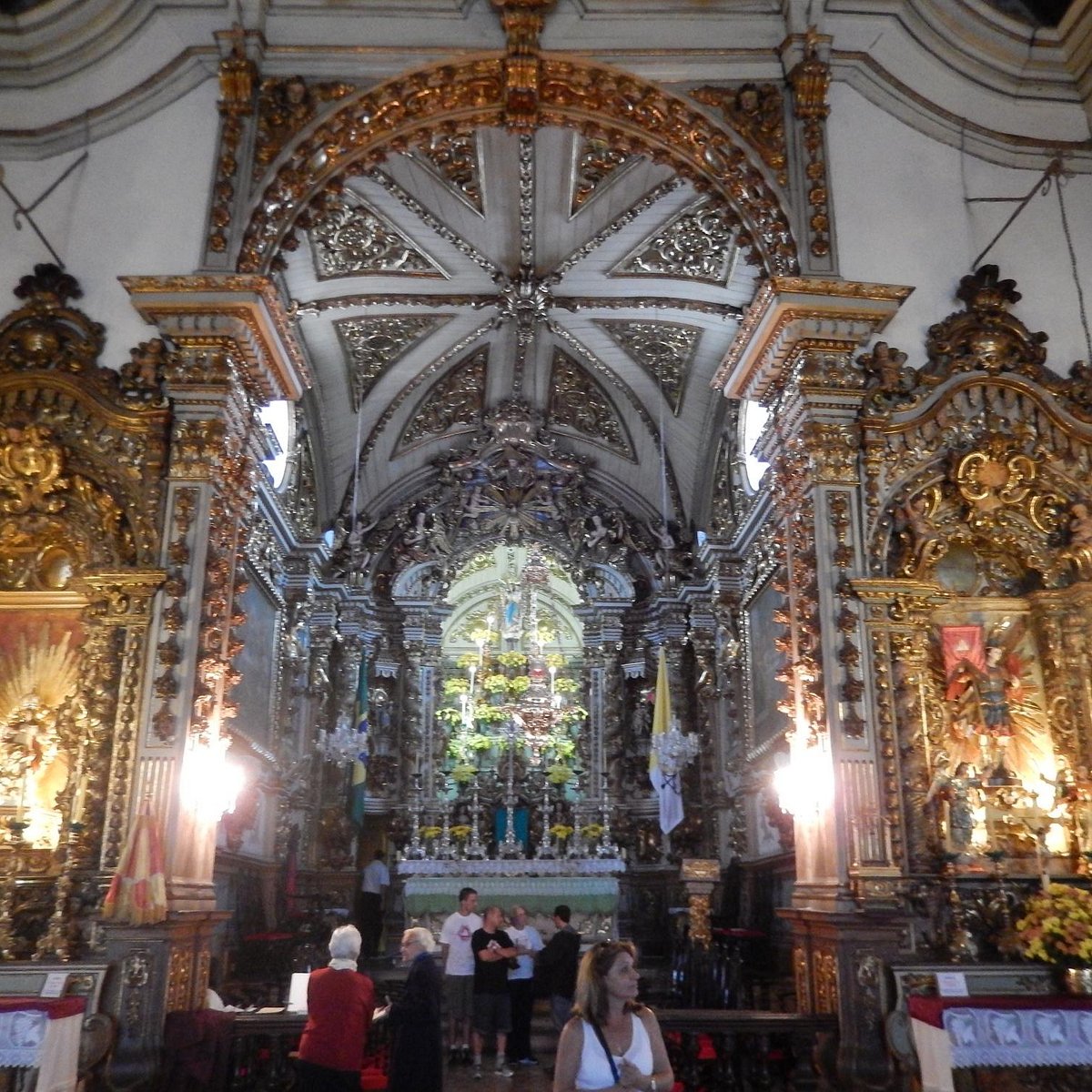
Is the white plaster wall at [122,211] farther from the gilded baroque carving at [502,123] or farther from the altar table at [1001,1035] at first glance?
the altar table at [1001,1035]

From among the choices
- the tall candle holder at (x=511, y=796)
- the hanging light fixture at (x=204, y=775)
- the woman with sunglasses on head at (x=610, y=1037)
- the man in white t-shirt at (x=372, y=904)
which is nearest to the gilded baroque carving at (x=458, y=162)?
the hanging light fixture at (x=204, y=775)

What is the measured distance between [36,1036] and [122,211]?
23.4ft

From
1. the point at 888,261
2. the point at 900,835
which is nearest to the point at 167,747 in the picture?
the point at 900,835

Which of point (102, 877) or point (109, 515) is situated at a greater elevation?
point (109, 515)

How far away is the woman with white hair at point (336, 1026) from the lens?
573 cm

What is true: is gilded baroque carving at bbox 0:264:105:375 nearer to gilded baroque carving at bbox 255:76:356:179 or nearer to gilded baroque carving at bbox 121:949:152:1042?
gilded baroque carving at bbox 255:76:356:179

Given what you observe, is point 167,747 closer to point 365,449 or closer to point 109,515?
point 109,515

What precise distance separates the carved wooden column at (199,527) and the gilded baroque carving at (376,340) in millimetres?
5166

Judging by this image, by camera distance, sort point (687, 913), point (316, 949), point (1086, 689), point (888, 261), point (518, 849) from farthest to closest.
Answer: point (518, 849) → point (687, 913) → point (316, 949) → point (888, 261) → point (1086, 689)

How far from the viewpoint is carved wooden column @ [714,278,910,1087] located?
8141mm

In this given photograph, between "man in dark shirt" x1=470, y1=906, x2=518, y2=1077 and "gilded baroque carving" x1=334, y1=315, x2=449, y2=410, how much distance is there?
915cm

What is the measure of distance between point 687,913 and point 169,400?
29.1 feet

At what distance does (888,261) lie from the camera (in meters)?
10.2

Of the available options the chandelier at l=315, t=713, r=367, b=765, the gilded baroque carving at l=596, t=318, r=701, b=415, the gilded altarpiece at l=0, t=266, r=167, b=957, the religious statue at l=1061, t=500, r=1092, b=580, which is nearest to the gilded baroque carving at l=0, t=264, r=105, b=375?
the gilded altarpiece at l=0, t=266, r=167, b=957
